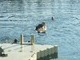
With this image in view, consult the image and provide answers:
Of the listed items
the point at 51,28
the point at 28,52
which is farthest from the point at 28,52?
the point at 51,28

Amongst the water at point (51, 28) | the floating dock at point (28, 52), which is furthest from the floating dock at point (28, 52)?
the water at point (51, 28)

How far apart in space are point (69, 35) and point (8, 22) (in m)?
17.3

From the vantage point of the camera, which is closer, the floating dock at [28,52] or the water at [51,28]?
the floating dock at [28,52]

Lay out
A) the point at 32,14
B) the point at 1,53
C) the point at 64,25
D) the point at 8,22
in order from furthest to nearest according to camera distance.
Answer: the point at 32,14, the point at 8,22, the point at 64,25, the point at 1,53

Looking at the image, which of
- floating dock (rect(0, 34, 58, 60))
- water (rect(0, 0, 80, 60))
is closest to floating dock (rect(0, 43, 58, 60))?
floating dock (rect(0, 34, 58, 60))

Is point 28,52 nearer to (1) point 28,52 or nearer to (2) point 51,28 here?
(1) point 28,52

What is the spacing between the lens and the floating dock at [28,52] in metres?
33.4

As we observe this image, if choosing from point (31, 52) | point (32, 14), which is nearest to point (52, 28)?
point (32, 14)

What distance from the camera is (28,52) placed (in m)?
35.1

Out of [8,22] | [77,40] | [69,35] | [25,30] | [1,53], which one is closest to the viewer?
[1,53]

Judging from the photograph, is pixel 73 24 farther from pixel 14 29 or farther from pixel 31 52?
pixel 31 52

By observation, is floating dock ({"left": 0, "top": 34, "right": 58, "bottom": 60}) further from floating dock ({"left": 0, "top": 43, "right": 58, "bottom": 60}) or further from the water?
the water

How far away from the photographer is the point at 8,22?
68.6m

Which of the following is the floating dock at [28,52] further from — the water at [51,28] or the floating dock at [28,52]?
the water at [51,28]
